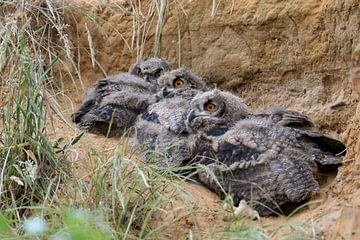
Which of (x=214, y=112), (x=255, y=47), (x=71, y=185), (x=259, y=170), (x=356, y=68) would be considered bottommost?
(x=71, y=185)

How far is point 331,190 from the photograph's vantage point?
4.37 metres

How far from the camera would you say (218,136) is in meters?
4.75

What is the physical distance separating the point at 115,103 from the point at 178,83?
1.46ft

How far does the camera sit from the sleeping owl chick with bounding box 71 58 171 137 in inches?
213

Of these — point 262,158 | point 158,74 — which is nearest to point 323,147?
point 262,158

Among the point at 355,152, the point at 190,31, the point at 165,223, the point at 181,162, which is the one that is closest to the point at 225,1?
the point at 190,31

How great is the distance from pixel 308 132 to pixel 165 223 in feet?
3.53

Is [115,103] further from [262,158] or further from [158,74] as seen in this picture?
[262,158]

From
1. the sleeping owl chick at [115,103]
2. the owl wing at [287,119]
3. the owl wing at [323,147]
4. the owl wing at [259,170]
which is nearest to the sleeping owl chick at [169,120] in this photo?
the sleeping owl chick at [115,103]

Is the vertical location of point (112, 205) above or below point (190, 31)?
below

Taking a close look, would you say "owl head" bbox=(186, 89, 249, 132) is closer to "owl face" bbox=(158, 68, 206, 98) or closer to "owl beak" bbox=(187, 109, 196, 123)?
"owl beak" bbox=(187, 109, 196, 123)

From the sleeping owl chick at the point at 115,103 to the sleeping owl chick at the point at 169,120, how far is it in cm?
11

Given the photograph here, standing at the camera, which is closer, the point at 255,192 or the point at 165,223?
the point at 165,223

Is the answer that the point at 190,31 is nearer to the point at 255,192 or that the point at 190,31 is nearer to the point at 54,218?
the point at 255,192
